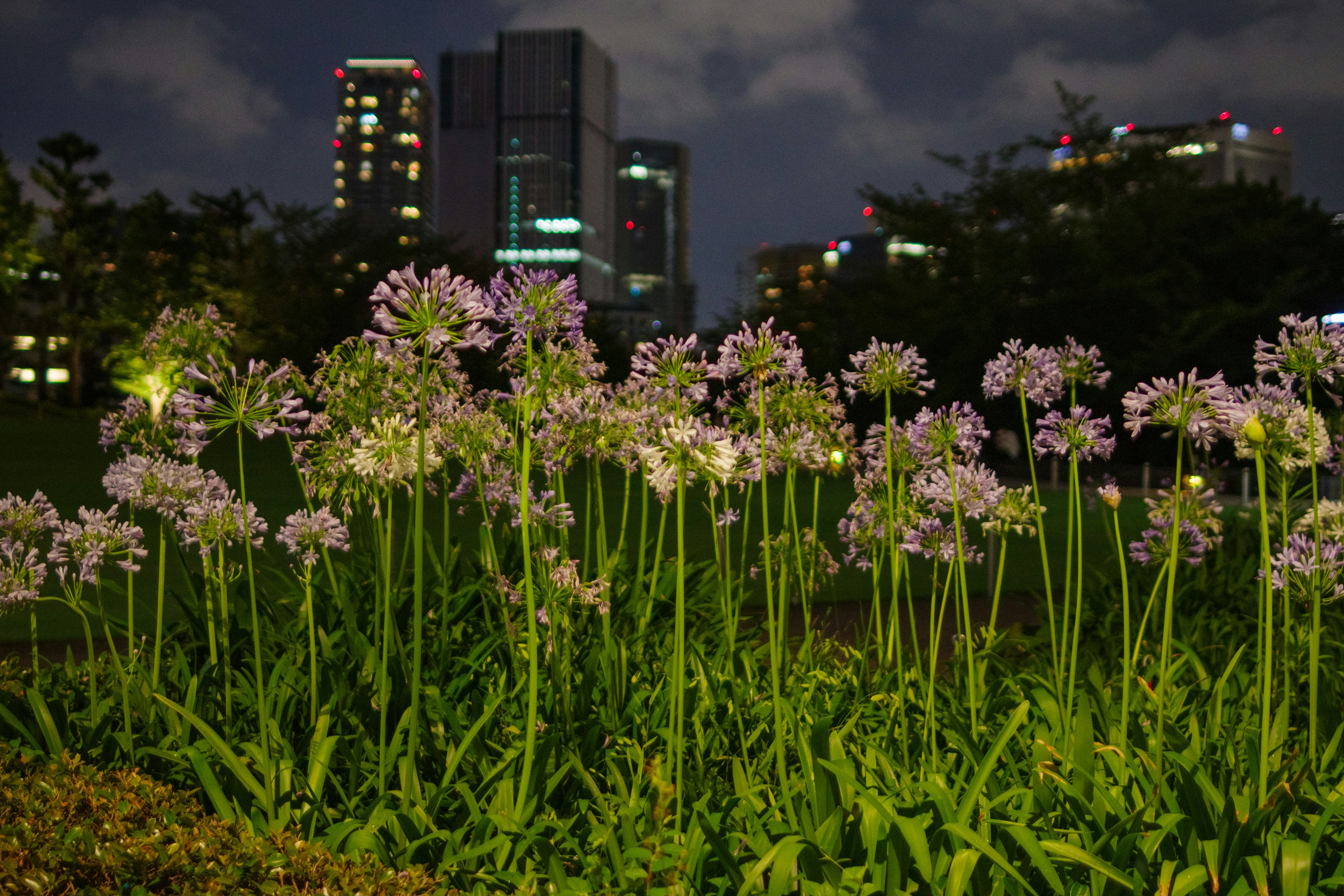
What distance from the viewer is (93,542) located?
3238 millimetres

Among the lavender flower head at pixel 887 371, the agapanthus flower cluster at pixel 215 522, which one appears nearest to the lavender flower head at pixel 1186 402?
the lavender flower head at pixel 887 371

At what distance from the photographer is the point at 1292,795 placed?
8.55 ft

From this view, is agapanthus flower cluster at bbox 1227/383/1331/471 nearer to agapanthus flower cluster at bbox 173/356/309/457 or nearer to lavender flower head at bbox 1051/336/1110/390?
lavender flower head at bbox 1051/336/1110/390

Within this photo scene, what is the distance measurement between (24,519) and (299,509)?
7678mm

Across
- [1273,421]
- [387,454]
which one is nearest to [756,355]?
[387,454]

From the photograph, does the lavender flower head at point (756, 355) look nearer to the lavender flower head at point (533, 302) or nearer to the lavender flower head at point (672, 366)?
the lavender flower head at point (672, 366)

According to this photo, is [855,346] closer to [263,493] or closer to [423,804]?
[263,493]

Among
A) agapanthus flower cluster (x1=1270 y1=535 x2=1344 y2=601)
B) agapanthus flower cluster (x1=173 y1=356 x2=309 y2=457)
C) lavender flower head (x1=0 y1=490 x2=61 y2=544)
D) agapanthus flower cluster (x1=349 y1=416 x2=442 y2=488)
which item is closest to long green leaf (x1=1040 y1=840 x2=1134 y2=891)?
agapanthus flower cluster (x1=1270 y1=535 x2=1344 y2=601)

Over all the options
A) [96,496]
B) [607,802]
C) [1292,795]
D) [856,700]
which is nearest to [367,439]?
[607,802]

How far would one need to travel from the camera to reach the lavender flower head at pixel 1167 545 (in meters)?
3.97

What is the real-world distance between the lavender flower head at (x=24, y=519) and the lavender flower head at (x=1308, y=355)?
4012mm

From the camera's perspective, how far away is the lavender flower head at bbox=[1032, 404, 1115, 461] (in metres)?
3.33

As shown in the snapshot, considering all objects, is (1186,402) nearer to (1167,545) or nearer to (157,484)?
(1167,545)

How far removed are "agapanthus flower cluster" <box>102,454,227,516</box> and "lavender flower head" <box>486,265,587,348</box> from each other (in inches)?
46.0
